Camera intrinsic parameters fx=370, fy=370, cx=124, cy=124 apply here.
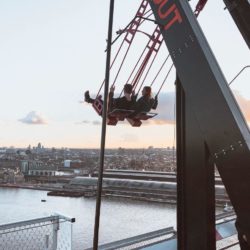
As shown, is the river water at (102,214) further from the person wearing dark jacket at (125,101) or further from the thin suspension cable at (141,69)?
the person wearing dark jacket at (125,101)

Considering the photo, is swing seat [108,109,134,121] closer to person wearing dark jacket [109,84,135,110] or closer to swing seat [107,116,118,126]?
person wearing dark jacket [109,84,135,110]

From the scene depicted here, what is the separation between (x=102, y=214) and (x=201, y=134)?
62491mm

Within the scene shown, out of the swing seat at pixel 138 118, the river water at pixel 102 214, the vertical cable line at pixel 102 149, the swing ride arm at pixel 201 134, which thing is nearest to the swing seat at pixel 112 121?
the swing seat at pixel 138 118

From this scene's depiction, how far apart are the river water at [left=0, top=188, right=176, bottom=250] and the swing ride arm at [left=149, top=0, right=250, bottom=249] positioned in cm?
3802

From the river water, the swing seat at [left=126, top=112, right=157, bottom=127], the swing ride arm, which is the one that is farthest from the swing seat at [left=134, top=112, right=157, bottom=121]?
the river water

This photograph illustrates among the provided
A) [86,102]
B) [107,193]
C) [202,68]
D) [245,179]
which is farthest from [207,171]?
[107,193]

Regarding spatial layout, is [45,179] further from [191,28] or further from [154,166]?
[191,28]

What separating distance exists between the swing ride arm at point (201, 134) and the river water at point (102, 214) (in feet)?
125

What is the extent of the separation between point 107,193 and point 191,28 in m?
75.8

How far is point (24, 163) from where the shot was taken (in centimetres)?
13600

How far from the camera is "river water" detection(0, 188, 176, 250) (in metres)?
49.9

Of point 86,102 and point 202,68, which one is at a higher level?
point 86,102

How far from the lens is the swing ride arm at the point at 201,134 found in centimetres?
183

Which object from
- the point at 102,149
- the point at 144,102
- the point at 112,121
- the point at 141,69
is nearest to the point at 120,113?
the point at 144,102
